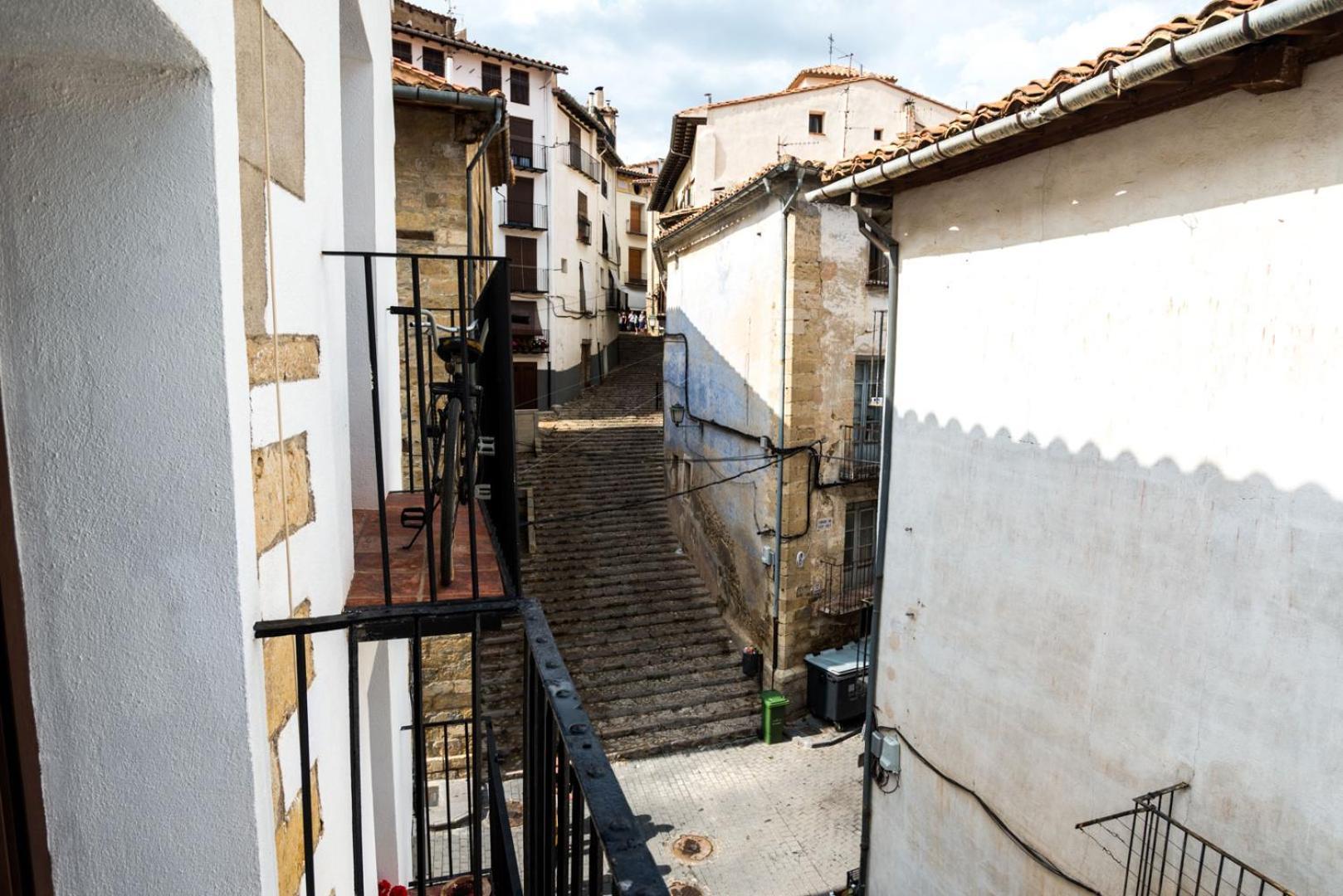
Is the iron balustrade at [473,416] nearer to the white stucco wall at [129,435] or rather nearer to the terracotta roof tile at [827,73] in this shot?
the white stucco wall at [129,435]

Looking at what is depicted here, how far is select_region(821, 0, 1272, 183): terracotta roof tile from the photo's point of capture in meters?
3.38

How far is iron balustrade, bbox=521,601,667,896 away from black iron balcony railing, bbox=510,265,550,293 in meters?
22.6

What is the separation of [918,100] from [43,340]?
20.2m

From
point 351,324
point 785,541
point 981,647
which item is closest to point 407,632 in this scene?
point 351,324

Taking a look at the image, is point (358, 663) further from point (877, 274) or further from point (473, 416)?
point (877, 274)

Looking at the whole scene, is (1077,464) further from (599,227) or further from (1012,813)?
(599,227)

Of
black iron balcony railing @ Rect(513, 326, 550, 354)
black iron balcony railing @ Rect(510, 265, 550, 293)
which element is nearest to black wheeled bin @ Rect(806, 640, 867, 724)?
black iron balcony railing @ Rect(513, 326, 550, 354)

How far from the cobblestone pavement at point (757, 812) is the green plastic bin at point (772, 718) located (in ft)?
0.48

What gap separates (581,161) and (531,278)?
17.3ft

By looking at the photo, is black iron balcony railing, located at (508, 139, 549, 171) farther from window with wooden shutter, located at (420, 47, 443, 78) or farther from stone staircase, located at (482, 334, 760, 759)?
stone staircase, located at (482, 334, 760, 759)

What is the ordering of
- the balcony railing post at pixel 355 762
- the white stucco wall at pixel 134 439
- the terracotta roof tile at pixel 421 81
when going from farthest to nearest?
the terracotta roof tile at pixel 421 81, the balcony railing post at pixel 355 762, the white stucco wall at pixel 134 439

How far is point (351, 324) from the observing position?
11.5ft

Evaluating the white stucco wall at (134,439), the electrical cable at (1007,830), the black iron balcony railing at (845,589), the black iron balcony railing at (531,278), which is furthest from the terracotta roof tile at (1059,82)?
the black iron balcony railing at (531,278)

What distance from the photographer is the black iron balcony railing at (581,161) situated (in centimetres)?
2508
